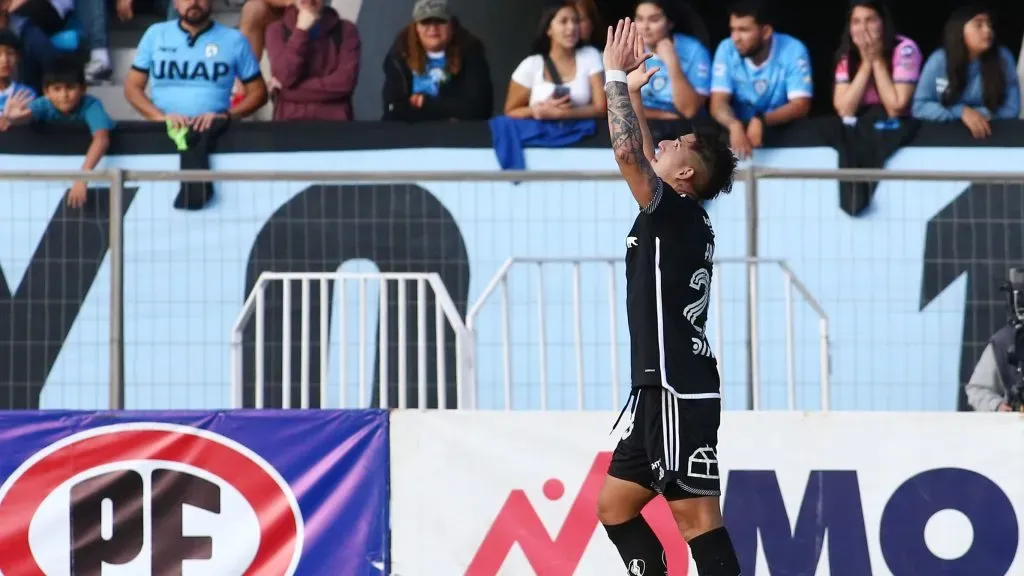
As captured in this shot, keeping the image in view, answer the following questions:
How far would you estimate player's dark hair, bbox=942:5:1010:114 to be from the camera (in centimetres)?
1103

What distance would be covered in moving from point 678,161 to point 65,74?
5.35 m

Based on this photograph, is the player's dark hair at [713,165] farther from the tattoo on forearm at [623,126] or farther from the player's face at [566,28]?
the player's face at [566,28]

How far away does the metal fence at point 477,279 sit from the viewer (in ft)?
31.1

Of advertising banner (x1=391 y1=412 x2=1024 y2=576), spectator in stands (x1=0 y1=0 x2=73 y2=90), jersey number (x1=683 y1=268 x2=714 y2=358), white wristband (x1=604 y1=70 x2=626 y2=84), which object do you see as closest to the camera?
white wristband (x1=604 y1=70 x2=626 y2=84)

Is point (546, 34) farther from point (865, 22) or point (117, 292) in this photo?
point (117, 292)

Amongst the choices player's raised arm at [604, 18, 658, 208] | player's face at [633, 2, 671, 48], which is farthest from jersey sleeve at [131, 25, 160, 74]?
player's raised arm at [604, 18, 658, 208]

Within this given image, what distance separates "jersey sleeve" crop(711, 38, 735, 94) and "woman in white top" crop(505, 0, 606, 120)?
2.38 feet

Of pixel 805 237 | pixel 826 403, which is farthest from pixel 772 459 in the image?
pixel 805 237

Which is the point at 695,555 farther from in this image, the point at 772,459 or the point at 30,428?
the point at 30,428

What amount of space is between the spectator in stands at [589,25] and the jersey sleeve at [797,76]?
4.09 ft

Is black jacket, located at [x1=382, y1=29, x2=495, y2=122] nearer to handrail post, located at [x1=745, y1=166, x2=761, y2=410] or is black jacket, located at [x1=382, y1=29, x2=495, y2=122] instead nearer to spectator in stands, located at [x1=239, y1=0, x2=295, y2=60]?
spectator in stands, located at [x1=239, y1=0, x2=295, y2=60]

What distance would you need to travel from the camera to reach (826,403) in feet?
29.9

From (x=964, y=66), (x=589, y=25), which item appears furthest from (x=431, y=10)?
(x=964, y=66)

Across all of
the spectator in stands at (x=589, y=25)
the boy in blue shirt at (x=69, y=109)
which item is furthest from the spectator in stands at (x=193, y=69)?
the spectator in stands at (x=589, y=25)
